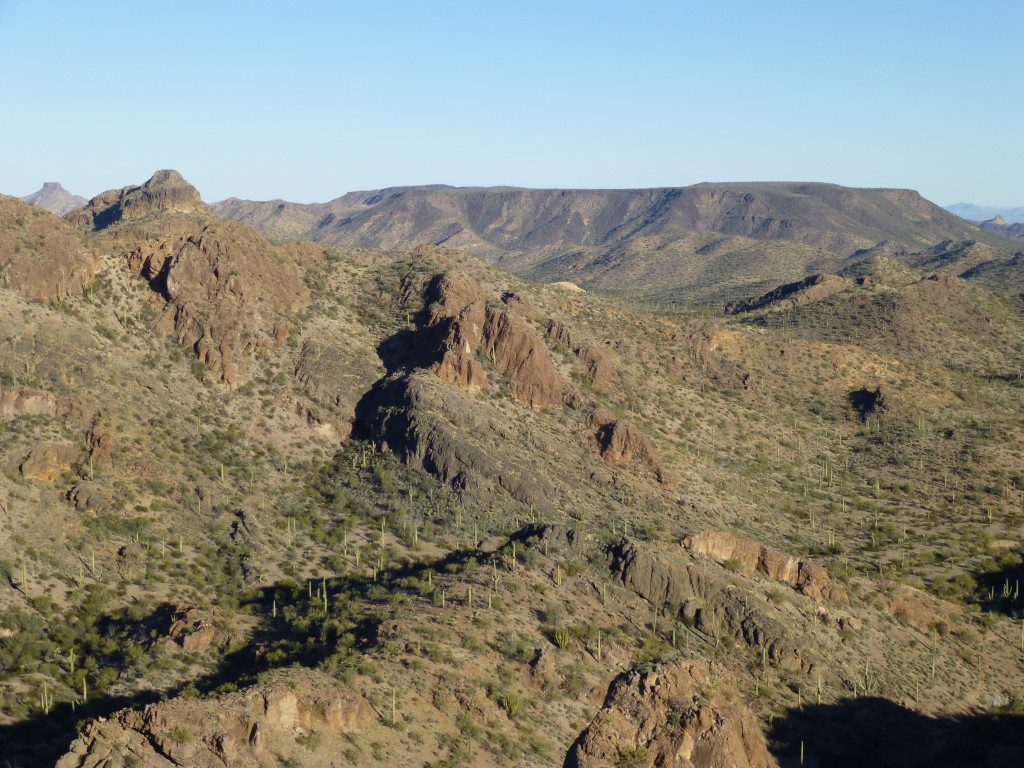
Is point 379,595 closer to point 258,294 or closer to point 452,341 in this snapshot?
point 452,341

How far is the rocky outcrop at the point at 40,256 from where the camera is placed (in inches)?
2726

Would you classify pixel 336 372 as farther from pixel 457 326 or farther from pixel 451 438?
pixel 451 438

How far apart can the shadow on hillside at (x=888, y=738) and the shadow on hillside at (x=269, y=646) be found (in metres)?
18.7

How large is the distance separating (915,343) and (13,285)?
94121 millimetres

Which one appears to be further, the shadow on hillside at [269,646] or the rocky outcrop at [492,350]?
the rocky outcrop at [492,350]

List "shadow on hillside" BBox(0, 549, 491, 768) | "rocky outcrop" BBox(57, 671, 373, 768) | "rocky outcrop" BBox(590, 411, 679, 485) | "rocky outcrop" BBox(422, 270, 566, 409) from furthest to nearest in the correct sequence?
"rocky outcrop" BBox(422, 270, 566, 409), "rocky outcrop" BBox(590, 411, 679, 485), "shadow on hillside" BBox(0, 549, 491, 768), "rocky outcrop" BBox(57, 671, 373, 768)

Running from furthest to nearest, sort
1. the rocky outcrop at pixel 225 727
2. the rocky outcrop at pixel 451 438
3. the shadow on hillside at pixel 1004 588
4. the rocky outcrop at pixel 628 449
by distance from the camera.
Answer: the rocky outcrop at pixel 628 449
the rocky outcrop at pixel 451 438
the shadow on hillside at pixel 1004 588
the rocky outcrop at pixel 225 727

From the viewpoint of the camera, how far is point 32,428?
59812 millimetres

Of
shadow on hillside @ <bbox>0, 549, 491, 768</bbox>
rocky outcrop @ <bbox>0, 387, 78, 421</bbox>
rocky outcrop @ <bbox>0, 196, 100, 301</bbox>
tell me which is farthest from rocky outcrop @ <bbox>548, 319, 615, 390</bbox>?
rocky outcrop @ <bbox>0, 387, 78, 421</bbox>

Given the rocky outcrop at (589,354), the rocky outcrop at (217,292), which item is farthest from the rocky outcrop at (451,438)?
the rocky outcrop at (589,354)

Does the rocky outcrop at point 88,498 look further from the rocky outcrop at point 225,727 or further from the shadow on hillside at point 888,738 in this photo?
the shadow on hillside at point 888,738

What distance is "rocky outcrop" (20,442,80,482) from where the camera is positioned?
57312mm

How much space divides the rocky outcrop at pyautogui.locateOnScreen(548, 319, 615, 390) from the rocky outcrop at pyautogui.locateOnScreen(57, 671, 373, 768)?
152 ft

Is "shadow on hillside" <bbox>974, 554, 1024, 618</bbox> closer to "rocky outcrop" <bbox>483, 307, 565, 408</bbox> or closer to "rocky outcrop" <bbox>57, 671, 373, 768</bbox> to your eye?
"rocky outcrop" <bbox>483, 307, 565, 408</bbox>
